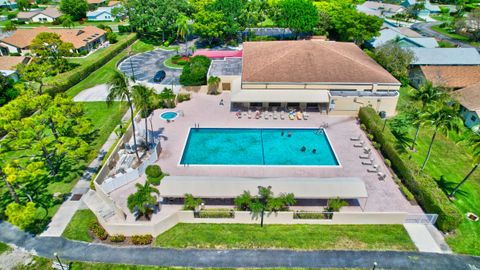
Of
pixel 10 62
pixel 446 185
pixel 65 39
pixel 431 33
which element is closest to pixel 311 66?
pixel 446 185

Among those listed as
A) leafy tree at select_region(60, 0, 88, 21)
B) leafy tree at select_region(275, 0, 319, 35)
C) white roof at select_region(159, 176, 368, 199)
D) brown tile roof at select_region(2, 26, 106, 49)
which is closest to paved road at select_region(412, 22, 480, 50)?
leafy tree at select_region(275, 0, 319, 35)

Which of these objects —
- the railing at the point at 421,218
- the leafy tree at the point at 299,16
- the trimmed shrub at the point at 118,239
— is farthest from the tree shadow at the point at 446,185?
the leafy tree at the point at 299,16

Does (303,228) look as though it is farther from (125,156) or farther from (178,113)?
(178,113)

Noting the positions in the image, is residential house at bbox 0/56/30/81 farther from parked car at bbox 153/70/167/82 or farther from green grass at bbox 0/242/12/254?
green grass at bbox 0/242/12/254

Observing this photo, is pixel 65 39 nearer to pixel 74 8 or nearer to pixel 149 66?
pixel 149 66

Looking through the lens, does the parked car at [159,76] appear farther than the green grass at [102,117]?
Yes

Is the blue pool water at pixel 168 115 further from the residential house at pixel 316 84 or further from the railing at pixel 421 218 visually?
the railing at pixel 421 218
